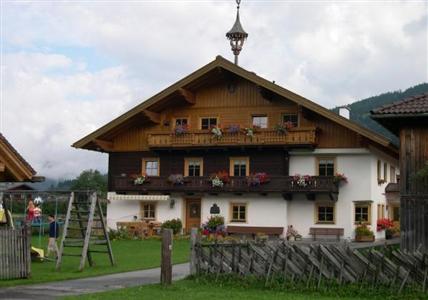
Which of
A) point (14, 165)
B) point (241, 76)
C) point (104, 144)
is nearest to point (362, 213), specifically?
point (241, 76)

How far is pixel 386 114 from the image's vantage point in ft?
67.4

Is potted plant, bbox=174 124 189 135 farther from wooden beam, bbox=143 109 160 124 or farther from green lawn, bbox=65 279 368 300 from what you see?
green lawn, bbox=65 279 368 300

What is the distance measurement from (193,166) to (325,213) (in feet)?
27.7

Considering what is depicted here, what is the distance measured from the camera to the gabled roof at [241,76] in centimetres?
3803

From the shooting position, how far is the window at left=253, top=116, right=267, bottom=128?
42125 mm

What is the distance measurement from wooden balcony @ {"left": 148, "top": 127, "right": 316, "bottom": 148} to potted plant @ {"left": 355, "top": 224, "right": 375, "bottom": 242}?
208 inches

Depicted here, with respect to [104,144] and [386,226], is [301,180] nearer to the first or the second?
[386,226]

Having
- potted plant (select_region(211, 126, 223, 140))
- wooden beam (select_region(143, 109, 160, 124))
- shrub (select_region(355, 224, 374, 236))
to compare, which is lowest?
shrub (select_region(355, 224, 374, 236))

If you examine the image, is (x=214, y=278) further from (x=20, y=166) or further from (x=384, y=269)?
(x=20, y=166)

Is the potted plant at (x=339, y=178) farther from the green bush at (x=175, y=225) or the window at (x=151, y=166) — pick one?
the window at (x=151, y=166)

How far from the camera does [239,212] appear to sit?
42406mm

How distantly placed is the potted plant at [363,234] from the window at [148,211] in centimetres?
1246

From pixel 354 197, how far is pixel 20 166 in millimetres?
26545

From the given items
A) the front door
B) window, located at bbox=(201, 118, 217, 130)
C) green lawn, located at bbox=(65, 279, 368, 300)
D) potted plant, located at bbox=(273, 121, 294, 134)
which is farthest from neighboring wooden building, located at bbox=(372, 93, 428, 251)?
the front door
